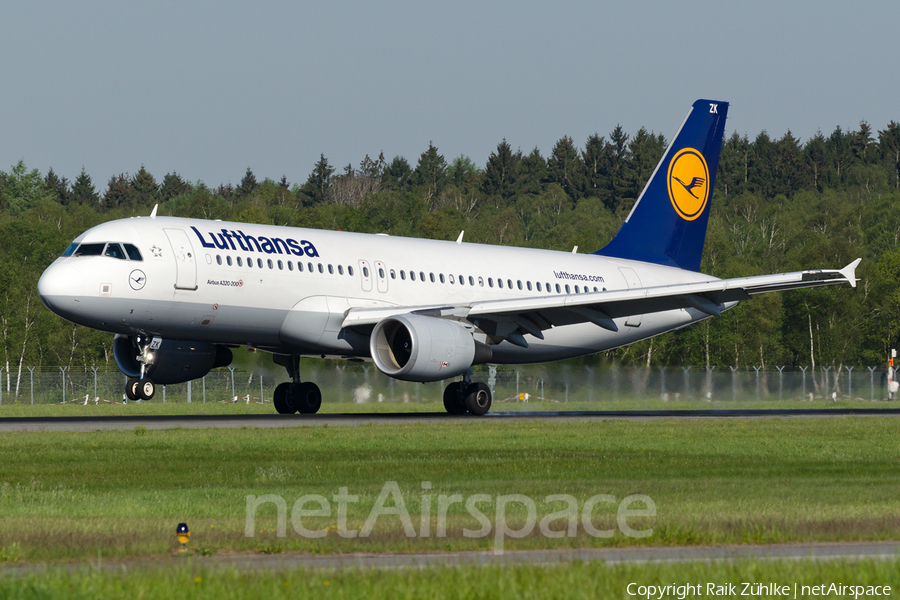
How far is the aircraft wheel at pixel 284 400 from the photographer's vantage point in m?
32.9

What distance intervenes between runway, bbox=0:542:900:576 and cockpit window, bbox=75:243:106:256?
18.1 m

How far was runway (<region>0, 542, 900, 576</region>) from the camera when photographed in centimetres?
963

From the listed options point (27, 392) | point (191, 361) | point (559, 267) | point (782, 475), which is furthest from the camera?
point (27, 392)

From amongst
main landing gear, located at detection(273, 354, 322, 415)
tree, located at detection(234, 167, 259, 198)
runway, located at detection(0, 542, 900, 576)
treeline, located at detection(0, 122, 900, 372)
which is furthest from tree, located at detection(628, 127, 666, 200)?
runway, located at detection(0, 542, 900, 576)

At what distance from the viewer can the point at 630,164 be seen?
499 ft

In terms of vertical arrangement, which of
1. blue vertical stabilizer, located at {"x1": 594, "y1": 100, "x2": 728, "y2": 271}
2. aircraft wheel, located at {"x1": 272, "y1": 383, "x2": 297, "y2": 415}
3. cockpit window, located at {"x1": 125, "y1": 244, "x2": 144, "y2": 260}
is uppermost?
blue vertical stabilizer, located at {"x1": 594, "y1": 100, "x2": 728, "y2": 271}

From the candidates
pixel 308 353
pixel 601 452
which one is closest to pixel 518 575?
pixel 601 452

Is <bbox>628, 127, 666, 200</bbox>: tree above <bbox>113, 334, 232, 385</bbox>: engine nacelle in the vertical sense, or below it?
above

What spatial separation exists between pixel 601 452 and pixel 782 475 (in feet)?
13.4

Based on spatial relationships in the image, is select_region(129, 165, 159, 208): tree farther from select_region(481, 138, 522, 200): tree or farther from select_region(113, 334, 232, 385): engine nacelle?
select_region(113, 334, 232, 385): engine nacelle

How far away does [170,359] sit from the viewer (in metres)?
29.9

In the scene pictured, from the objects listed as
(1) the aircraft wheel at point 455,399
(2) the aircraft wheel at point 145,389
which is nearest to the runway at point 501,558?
(2) the aircraft wheel at point 145,389

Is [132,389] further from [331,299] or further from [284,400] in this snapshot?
[284,400]

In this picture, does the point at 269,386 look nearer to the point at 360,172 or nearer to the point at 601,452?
the point at 601,452
